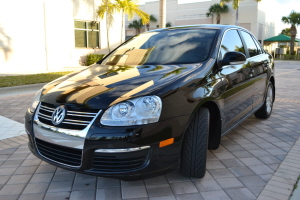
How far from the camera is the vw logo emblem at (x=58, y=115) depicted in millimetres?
2473

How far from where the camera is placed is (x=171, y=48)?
11.6ft

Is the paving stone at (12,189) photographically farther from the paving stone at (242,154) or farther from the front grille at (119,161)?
the paving stone at (242,154)

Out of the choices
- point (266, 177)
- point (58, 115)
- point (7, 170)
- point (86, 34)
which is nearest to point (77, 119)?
point (58, 115)

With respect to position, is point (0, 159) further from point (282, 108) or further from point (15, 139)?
point (282, 108)

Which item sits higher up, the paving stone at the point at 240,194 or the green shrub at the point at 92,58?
the green shrub at the point at 92,58

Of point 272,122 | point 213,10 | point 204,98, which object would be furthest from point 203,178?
point 213,10

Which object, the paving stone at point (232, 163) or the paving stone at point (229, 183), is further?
the paving stone at point (232, 163)

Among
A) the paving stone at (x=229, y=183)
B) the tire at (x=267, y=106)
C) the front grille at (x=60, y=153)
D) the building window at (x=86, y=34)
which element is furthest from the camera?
the building window at (x=86, y=34)

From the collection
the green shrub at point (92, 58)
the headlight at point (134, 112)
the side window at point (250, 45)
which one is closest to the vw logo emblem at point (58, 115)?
the headlight at point (134, 112)

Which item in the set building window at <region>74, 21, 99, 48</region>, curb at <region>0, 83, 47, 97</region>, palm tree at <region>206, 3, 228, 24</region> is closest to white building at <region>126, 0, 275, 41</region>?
palm tree at <region>206, 3, 228, 24</region>

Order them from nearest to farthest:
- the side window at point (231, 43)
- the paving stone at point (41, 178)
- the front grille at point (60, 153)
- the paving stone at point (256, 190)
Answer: the front grille at point (60, 153), the paving stone at point (256, 190), the paving stone at point (41, 178), the side window at point (231, 43)

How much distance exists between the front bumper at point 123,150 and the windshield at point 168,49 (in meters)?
1.02

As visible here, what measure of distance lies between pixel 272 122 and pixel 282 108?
146cm

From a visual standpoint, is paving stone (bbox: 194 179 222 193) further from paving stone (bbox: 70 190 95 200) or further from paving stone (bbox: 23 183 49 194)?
paving stone (bbox: 23 183 49 194)
